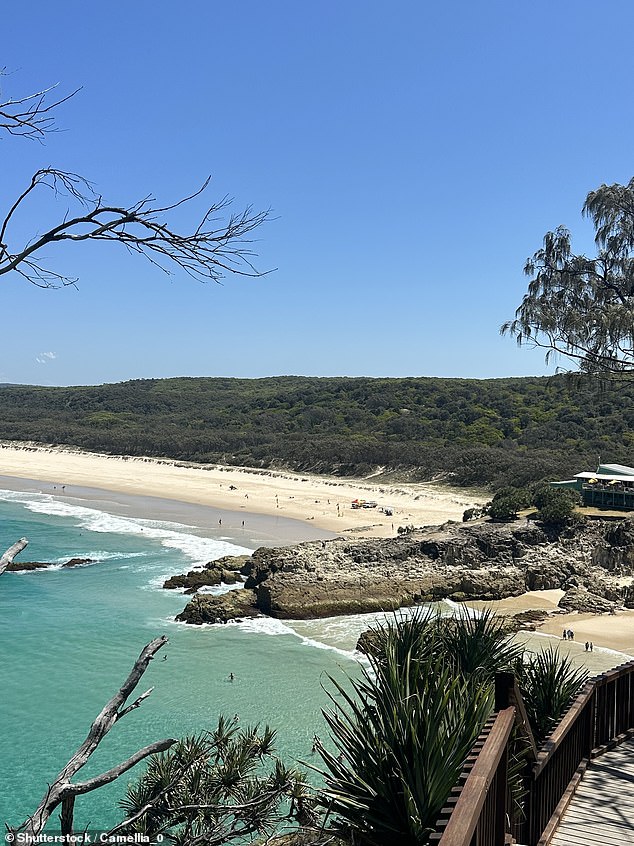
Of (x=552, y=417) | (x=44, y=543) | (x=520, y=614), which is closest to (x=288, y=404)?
(x=552, y=417)

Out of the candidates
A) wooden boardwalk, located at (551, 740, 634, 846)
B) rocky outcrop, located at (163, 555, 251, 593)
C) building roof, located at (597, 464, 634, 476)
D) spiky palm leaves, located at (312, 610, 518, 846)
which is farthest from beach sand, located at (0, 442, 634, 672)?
spiky palm leaves, located at (312, 610, 518, 846)

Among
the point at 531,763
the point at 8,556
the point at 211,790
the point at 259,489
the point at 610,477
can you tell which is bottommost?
the point at 211,790

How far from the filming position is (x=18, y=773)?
12.6 metres

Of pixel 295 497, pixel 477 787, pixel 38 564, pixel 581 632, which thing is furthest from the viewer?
pixel 295 497

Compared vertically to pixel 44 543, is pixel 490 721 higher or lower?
higher

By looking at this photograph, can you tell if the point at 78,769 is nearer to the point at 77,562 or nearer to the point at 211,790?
the point at 211,790

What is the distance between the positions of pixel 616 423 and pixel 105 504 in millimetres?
36182

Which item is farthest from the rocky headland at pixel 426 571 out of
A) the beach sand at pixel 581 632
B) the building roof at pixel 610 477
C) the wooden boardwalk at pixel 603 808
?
the wooden boardwalk at pixel 603 808

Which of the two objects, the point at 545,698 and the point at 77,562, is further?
the point at 77,562

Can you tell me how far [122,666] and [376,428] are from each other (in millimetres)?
51671

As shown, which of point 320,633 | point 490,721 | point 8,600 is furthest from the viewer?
point 8,600

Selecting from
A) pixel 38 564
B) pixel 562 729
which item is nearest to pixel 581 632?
pixel 562 729

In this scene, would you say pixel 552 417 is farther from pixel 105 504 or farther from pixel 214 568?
pixel 214 568

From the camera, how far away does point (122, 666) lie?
1792 centimetres
